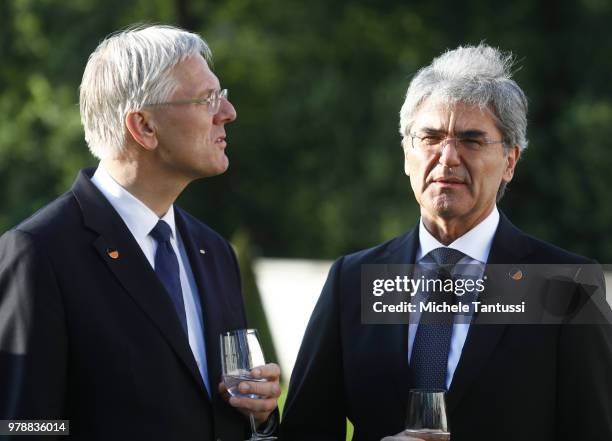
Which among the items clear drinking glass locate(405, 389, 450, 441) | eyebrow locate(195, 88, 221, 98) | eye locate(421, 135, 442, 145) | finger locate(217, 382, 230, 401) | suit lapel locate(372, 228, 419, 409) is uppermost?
eyebrow locate(195, 88, 221, 98)

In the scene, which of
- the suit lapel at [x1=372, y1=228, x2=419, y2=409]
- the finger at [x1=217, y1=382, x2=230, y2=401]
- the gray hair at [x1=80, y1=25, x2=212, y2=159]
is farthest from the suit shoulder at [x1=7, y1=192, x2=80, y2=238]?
the suit lapel at [x1=372, y1=228, x2=419, y2=409]

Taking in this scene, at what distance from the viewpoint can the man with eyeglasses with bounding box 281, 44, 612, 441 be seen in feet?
12.4

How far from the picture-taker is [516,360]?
3.84 m

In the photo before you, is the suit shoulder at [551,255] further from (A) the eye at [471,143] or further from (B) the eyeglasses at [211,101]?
(B) the eyeglasses at [211,101]

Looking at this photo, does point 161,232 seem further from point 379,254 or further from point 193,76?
point 379,254

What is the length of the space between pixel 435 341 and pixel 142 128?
1.45 metres

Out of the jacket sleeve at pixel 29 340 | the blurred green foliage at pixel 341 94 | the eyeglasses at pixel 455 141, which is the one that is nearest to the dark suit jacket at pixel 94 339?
the jacket sleeve at pixel 29 340

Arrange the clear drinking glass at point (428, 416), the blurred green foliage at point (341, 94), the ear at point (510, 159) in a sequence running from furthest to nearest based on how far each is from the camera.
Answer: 1. the blurred green foliage at point (341, 94)
2. the ear at point (510, 159)
3. the clear drinking glass at point (428, 416)

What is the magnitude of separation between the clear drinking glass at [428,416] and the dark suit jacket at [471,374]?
0.36 m

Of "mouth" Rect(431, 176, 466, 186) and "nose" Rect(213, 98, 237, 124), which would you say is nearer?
"mouth" Rect(431, 176, 466, 186)

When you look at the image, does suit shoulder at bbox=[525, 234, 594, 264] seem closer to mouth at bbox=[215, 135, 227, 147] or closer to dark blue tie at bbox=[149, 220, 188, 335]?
mouth at bbox=[215, 135, 227, 147]

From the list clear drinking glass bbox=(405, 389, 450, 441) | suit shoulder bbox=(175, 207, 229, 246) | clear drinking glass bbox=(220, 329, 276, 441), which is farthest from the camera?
suit shoulder bbox=(175, 207, 229, 246)

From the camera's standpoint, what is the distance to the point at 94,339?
3676mm

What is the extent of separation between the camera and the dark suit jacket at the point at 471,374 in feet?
12.3
